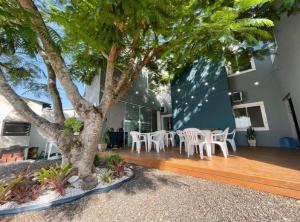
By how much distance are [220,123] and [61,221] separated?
9.39m

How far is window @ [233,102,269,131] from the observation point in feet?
29.8

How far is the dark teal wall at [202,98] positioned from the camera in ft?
32.3

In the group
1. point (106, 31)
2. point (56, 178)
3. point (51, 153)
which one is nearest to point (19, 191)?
point (56, 178)

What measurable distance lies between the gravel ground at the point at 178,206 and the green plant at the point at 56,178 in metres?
0.51

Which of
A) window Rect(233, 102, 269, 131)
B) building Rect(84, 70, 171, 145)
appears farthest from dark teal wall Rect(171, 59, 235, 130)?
building Rect(84, 70, 171, 145)

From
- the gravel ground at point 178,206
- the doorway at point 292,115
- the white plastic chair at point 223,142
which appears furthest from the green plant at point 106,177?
the doorway at point 292,115

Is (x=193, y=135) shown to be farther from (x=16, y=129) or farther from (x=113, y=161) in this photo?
(x=16, y=129)

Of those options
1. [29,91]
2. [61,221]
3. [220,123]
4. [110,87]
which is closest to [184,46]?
[110,87]

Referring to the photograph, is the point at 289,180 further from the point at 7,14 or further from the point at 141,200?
the point at 7,14

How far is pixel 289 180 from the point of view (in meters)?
3.00

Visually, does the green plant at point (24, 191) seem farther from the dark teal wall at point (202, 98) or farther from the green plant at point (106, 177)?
the dark teal wall at point (202, 98)

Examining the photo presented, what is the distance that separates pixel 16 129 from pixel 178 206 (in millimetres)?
10954

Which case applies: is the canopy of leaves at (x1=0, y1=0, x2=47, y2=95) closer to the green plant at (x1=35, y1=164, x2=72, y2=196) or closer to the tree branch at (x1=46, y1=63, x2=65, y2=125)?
the tree branch at (x1=46, y1=63, x2=65, y2=125)

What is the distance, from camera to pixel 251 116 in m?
9.49
